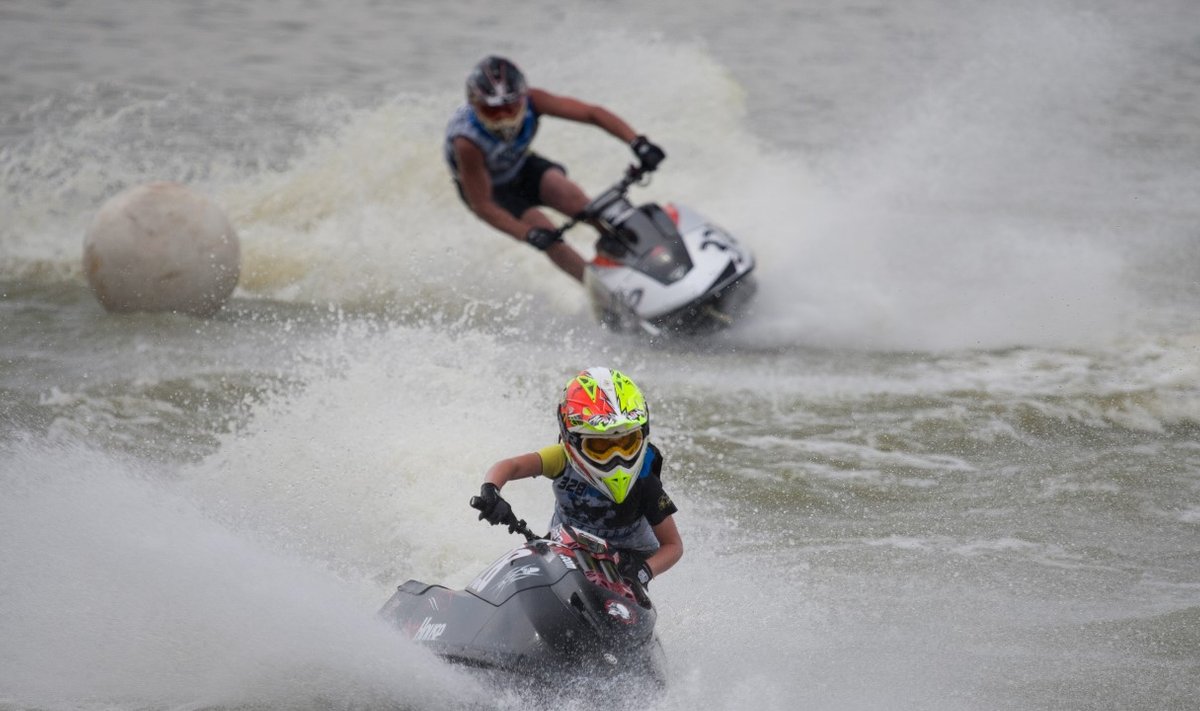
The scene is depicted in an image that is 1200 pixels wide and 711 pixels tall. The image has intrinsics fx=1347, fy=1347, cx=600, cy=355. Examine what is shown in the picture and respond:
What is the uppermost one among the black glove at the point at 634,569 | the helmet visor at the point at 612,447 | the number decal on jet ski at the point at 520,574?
the helmet visor at the point at 612,447

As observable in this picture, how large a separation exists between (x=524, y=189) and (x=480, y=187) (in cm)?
60

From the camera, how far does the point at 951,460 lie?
331 inches

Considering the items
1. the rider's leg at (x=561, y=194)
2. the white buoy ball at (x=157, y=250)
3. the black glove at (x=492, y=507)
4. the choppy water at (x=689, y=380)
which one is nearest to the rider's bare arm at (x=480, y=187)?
the rider's leg at (x=561, y=194)

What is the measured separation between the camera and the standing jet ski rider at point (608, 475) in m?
5.28

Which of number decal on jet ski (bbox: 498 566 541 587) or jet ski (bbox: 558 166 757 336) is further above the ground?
number decal on jet ski (bbox: 498 566 541 587)

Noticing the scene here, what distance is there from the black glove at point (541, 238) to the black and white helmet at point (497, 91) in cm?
89

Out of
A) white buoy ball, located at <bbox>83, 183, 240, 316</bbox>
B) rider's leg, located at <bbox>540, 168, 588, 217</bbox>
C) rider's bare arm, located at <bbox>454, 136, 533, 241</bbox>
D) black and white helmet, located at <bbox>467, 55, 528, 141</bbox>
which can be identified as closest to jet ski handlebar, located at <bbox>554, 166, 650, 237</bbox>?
rider's leg, located at <bbox>540, 168, 588, 217</bbox>

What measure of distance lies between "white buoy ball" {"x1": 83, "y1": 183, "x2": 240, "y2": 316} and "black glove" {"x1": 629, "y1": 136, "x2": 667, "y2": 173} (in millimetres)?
3344

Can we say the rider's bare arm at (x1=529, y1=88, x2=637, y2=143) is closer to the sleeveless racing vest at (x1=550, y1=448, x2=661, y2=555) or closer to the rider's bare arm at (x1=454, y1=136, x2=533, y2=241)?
the rider's bare arm at (x1=454, y1=136, x2=533, y2=241)

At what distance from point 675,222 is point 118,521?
571 centimetres

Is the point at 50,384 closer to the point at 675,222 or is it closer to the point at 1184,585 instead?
A: the point at 675,222

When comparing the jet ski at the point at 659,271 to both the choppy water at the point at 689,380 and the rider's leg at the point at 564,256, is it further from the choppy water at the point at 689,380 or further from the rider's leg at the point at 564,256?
the choppy water at the point at 689,380

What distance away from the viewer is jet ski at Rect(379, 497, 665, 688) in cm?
497

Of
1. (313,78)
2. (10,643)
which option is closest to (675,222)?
(10,643)
